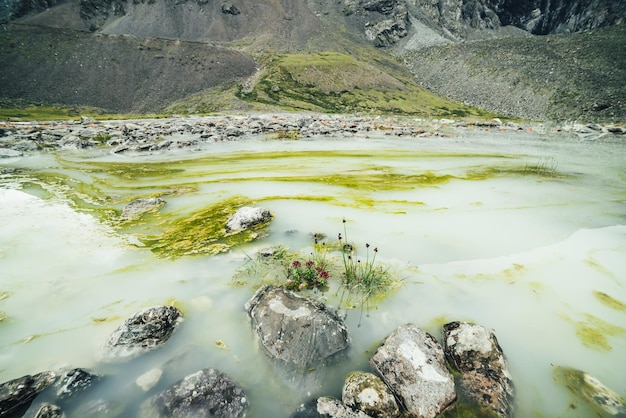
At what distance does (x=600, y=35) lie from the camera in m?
82.4

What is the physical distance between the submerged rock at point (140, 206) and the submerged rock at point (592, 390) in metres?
8.12

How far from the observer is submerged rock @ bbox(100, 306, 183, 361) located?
317 centimetres

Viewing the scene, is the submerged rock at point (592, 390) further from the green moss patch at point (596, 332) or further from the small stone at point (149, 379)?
the small stone at point (149, 379)

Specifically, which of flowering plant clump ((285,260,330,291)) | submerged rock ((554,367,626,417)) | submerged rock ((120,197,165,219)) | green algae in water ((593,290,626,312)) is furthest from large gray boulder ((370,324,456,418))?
submerged rock ((120,197,165,219))

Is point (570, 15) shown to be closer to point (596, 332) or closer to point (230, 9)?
point (230, 9)

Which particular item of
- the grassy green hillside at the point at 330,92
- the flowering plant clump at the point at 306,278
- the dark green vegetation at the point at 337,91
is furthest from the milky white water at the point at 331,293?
the dark green vegetation at the point at 337,91

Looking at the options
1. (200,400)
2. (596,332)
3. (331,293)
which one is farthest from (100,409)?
(596,332)

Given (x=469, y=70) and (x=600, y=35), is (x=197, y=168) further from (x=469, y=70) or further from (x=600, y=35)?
(x=600, y=35)

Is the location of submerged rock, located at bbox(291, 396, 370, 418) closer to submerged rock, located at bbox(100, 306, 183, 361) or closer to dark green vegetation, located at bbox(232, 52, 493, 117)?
submerged rock, located at bbox(100, 306, 183, 361)

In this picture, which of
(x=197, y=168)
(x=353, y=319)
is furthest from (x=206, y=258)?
(x=197, y=168)

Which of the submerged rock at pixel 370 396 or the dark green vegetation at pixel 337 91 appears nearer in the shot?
the submerged rock at pixel 370 396

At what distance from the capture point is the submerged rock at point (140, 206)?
6941 millimetres

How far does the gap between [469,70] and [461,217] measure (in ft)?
365

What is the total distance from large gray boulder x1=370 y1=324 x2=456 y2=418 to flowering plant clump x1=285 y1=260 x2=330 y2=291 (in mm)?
1352
